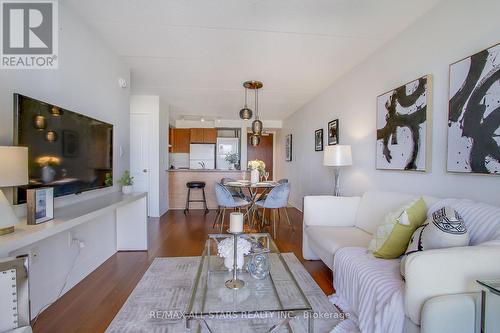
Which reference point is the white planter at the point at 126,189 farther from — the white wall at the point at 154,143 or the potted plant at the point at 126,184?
the white wall at the point at 154,143

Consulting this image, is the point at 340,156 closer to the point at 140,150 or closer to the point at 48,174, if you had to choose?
the point at 48,174

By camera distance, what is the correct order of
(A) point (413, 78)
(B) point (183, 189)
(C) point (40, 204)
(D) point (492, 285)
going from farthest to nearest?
(B) point (183, 189) < (A) point (413, 78) < (C) point (40, 204) < (D) point (492, 285)

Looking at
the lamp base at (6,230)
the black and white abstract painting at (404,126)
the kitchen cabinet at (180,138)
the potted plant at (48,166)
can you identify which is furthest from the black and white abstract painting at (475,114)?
the kitchen cabinet at (180,138)

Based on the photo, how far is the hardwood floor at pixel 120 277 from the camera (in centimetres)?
166

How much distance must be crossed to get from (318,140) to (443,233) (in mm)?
3299

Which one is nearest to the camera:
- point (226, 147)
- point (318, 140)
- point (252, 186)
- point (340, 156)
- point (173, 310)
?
point (173, 310)

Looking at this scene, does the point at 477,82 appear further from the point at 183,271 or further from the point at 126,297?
the point at 126,297

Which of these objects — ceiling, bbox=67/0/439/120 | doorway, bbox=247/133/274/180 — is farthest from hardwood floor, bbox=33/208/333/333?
doorway, bbox=247/133/274/180

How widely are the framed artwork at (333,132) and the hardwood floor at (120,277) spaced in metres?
1.53

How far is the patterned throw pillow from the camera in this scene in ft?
4.03

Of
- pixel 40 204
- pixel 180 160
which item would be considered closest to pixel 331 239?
pixel 40 204

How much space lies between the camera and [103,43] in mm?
2562

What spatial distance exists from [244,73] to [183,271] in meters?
2.66

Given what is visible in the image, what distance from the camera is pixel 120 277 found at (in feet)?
7.48
